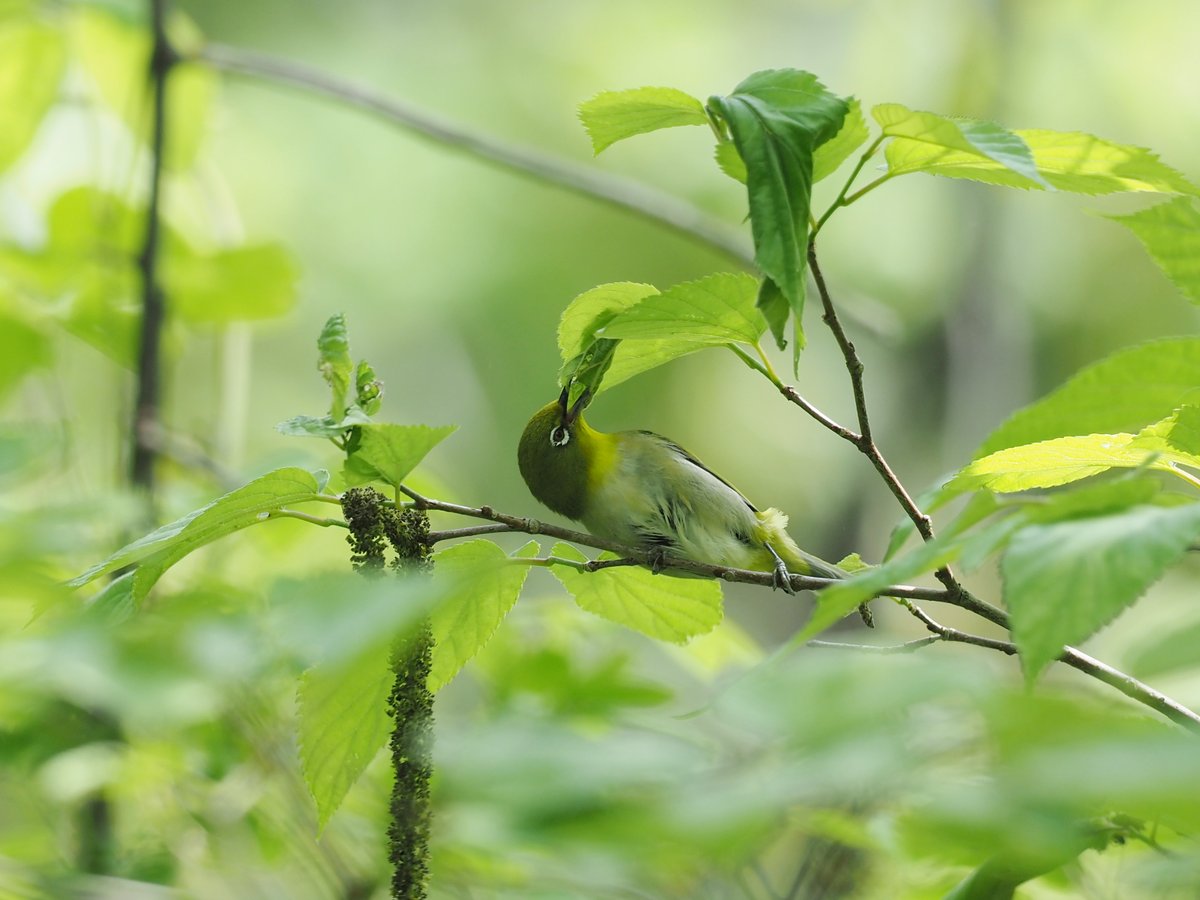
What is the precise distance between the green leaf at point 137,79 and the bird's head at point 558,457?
Result: 0.90 metres

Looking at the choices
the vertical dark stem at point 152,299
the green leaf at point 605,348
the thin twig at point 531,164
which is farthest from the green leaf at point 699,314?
the vertical dark stem at point 152,299

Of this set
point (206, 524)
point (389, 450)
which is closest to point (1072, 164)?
point (389, 450)

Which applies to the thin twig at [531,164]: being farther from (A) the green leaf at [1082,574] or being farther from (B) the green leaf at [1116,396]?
(A) the green leaf at [1082,574]

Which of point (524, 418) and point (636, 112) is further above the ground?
point (636, 112)

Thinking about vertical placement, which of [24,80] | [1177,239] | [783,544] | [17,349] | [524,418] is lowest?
[524,418]

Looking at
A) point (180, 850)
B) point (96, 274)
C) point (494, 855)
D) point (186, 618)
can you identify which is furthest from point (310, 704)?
point (96, 274)

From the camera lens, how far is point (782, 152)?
32.0 inches

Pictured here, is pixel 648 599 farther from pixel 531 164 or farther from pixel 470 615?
pixel 531 164

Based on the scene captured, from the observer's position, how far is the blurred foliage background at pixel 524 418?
0.48 meters

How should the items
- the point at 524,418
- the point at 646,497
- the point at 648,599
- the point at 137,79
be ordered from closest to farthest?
the point at 648,599 → the point at 646,497 → the point at 137,79 → the point at 524,418

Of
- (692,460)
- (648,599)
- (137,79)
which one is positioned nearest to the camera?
(648,599)

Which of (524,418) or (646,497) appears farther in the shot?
(524,418)

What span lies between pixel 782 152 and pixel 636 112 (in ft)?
0.52

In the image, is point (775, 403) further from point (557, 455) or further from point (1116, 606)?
point (1116, 606)
